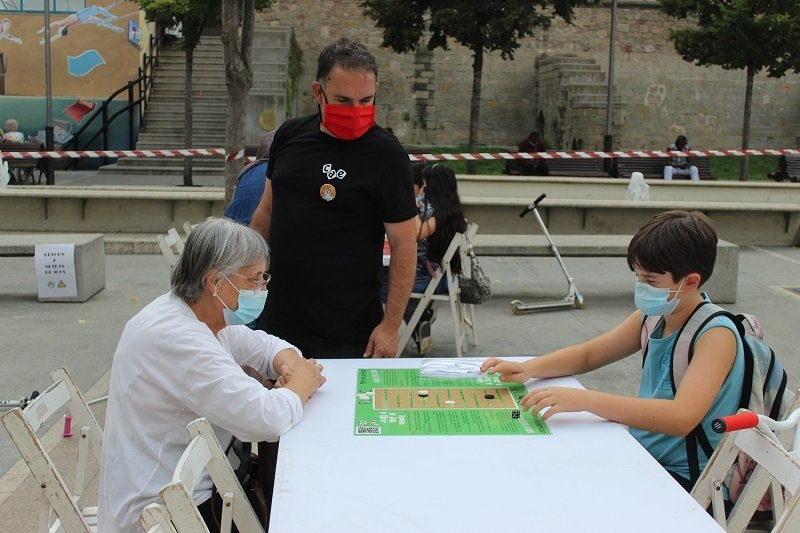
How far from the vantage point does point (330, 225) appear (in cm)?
347

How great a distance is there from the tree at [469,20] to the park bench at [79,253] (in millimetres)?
11596

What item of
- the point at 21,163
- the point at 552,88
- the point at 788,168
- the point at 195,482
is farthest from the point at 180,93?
the point at 195,482

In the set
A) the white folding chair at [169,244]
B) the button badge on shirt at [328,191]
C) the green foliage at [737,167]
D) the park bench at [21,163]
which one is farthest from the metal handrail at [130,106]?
the button badge on shirt at [328,191]

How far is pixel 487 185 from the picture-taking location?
42.2 ft

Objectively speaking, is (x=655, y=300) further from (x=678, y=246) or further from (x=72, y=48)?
(x=72, y=48)

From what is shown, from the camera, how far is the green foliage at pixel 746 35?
723 inches

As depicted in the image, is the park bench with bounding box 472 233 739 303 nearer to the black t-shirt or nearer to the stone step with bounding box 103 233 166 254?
the stone step with bounding box 103 233 166 254

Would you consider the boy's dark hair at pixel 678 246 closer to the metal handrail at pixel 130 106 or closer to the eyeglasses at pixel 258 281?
the eyeglasses at pixel 258 281

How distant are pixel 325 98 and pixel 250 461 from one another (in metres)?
1.35

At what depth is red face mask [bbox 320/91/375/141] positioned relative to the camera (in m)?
3.35

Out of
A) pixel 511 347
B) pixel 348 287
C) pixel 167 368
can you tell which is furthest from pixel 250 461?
pixel 511 347

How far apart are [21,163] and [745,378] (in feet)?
51.5

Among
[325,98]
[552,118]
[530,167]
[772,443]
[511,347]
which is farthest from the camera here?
[552,118]

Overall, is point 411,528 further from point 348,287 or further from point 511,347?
point 511,347
